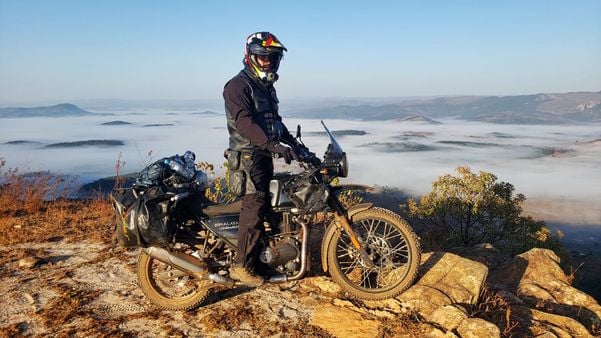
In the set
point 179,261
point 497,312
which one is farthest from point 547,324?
point 179,261

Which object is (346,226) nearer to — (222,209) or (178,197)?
(222,209)

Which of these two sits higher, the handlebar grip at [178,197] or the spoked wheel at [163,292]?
the handlebar grip at [178,197]

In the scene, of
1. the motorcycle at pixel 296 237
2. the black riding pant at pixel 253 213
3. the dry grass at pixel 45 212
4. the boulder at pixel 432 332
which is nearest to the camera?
the boulder at pixel 432 332

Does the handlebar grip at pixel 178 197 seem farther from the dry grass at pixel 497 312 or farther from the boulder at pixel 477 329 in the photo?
the dry grass at pixel 497 312

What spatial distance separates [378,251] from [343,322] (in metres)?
0.87

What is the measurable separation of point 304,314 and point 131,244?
2030mm

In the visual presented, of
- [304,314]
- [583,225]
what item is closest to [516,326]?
[304,314]

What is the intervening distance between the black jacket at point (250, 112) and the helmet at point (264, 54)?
0.10 metres

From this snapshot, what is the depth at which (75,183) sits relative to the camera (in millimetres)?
12266

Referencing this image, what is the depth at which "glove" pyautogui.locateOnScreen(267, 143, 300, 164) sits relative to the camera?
4180mm

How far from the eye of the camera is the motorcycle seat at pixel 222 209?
182 inches

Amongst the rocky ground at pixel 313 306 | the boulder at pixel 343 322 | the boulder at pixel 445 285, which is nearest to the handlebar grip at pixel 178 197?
the rocky ground at pixel 313 306

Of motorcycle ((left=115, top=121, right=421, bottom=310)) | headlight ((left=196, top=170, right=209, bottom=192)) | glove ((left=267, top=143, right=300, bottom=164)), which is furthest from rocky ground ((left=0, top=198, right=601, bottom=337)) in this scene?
glove ((left=267, top=143, right=300, bottom=164))

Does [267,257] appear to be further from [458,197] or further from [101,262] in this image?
[458,197]
